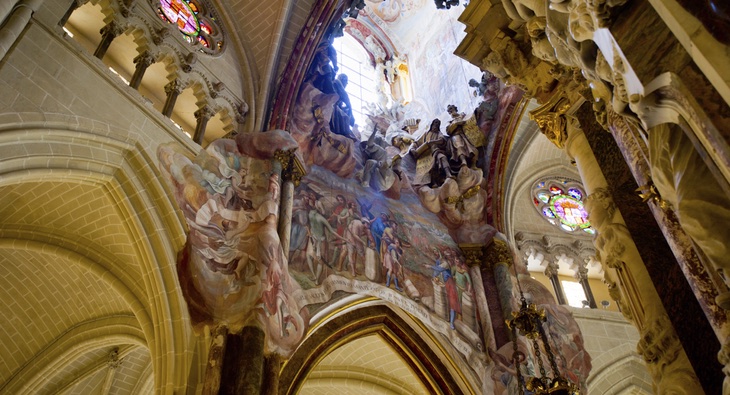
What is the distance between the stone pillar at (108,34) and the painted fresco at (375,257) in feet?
10.7

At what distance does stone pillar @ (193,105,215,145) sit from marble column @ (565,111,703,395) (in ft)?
18.5

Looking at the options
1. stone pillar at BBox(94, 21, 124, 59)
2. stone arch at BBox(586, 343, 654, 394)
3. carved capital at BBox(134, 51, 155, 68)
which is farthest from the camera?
stone arch at BBox(586, 343, 654, 394)

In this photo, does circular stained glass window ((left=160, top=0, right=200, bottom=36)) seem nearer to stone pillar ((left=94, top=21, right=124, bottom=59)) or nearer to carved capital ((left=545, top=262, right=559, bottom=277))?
stone pillar ((left=94, top=21, right=124, bottom=59))

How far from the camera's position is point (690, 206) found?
2.10 meters

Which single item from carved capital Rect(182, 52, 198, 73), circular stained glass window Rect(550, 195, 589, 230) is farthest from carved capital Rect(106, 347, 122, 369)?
circular stained glass window Rect(550, 195, 589, 230)

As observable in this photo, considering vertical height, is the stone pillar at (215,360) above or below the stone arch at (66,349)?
below

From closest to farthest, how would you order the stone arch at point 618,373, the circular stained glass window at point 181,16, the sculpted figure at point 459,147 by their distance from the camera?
the circular stained glass window at point 181,16 < the stone arch at point 618,373 < the sculpted figure at point 459,147

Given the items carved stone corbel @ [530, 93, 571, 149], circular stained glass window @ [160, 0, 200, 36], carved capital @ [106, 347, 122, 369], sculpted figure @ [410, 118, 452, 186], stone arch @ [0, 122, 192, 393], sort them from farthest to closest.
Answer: sculpted figure @ [410, 118, 452, 186]
carved capital @ [106, 347, 122, 369]
circular stained glass window @ [160, 0, 200, 36]
stone arch @ [0, 122, 192, 393]
carved stone corbel @ [530, 93, 571, 149]

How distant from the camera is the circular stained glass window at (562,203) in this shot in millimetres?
14125

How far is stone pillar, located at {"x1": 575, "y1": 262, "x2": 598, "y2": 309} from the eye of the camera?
1247 centimetres

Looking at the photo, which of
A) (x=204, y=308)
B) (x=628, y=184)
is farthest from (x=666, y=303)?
(x=204, y=308)

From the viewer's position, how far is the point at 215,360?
5.96 m

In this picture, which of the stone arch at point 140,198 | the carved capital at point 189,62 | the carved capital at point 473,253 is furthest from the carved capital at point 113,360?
the carved capital at point 473,253

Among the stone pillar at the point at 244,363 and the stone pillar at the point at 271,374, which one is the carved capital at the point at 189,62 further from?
the stone pillar at the point at 271,374
